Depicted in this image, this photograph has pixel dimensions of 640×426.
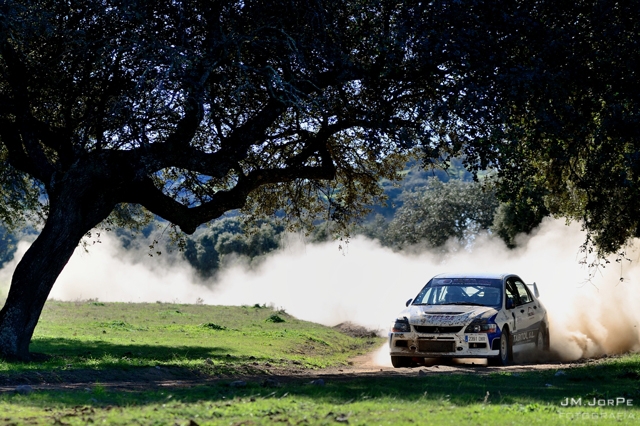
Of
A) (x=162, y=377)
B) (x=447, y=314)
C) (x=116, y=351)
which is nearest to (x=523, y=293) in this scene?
(x=447, y=314)

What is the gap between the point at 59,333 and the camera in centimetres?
2281

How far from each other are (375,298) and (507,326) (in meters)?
27.1

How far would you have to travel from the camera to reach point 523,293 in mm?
17391

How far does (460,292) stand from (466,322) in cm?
161

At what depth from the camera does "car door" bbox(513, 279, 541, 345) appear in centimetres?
1625

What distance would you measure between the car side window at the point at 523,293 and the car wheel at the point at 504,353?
1656 millimetres

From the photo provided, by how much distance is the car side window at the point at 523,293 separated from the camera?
56.1 ft

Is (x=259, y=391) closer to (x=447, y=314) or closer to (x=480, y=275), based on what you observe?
(x=447, y=314)

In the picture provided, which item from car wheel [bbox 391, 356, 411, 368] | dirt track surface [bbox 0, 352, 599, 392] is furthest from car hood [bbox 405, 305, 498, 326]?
dirt track surface [bbox 0, 352, 599, 392]

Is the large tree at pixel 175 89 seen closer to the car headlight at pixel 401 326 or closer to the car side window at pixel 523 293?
the car headlight at pixel 401 326

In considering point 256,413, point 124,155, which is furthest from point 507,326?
point 256,413

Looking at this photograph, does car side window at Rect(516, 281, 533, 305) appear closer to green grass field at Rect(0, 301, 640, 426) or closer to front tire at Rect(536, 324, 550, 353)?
front tire at Rect(536, 324, 550, 353)

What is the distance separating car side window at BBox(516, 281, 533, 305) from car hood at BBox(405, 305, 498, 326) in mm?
1908

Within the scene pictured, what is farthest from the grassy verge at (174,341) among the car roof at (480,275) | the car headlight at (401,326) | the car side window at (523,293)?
the car side window at (523,293)
